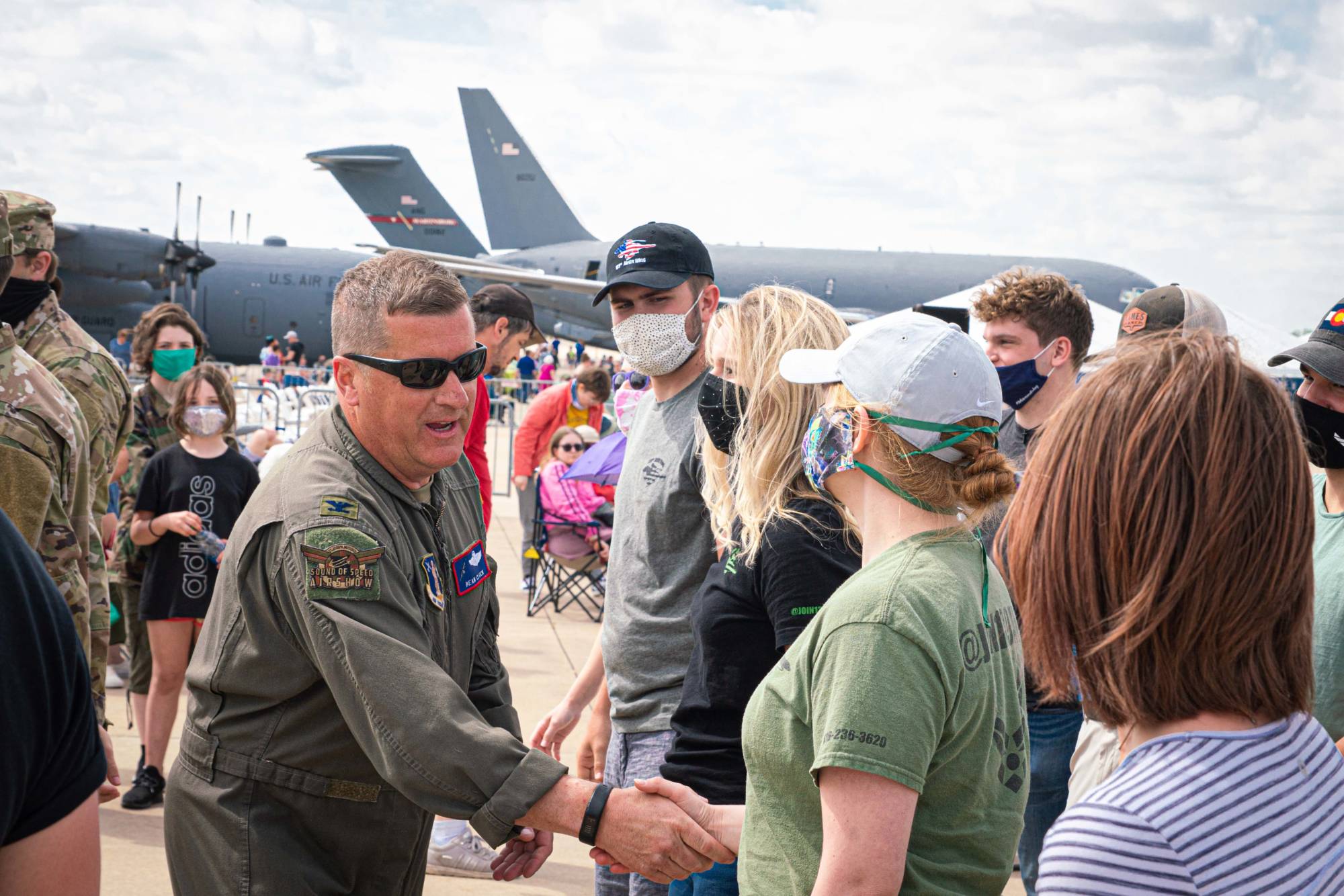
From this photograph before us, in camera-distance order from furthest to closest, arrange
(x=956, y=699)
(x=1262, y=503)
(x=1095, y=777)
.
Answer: (x=1095, y=777)
(x=956, y=699)
(x=1262, y=503)

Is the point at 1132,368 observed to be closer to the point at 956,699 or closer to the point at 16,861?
the point at 956,699

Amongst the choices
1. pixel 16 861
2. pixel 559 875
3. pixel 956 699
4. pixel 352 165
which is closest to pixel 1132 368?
pixel 956 699

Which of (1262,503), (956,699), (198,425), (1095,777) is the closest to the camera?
(1262,503)

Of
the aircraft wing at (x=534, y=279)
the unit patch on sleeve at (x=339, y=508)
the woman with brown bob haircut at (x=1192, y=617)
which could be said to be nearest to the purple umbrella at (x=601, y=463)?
the unit patch on sleeve at (x=339, y=508)

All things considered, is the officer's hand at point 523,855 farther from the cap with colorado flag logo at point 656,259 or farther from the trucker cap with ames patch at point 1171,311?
the trucker cap with ames patch at point 1171,311

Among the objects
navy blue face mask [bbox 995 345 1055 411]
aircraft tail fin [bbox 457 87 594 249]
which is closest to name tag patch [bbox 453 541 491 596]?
navy blue face mask [bbox 995 345 1055 411]

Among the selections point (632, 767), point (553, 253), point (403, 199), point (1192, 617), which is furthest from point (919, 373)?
point (403, 199)

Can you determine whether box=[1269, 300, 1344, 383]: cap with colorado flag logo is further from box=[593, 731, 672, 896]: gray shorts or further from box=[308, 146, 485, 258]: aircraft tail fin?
box=[308, 146, 485, 258]: aircraft tail fin

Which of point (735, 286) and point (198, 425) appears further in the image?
point (735, 286)

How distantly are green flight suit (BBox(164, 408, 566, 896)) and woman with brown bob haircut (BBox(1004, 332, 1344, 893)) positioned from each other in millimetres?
1147

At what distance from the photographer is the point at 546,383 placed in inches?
802

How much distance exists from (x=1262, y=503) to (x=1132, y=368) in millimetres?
207

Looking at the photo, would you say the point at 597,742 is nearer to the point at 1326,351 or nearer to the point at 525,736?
the point at 1326,351

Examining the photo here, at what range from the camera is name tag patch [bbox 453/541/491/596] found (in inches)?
95.5
